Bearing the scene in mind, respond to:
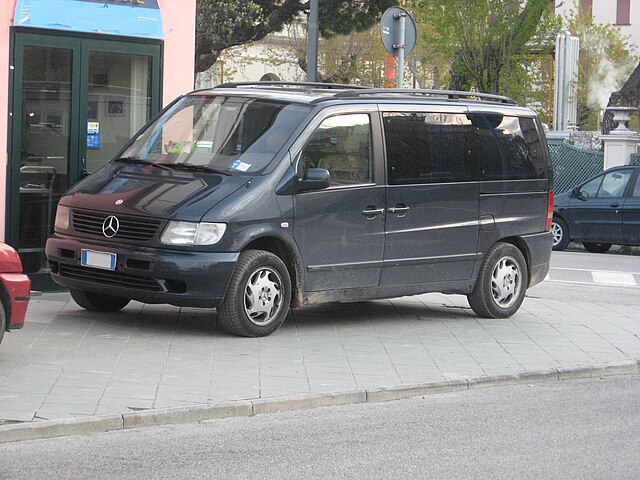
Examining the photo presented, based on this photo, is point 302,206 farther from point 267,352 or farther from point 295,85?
point 295,85

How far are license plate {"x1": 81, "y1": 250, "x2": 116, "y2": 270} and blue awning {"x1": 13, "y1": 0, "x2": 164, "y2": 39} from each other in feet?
10.1

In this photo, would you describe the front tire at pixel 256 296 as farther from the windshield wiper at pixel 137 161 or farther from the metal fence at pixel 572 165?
the metal fence at pixel 572 165

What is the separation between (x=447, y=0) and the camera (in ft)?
108

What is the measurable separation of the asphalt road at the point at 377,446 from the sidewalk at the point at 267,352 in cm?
43

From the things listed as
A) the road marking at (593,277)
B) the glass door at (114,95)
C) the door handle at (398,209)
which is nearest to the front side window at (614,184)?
the road marking at (593,277)

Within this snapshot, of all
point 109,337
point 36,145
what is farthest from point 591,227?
point 109,337

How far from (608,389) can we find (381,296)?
98.3 inches

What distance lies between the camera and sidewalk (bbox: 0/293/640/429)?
767cm

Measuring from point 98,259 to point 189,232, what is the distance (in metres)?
0.87

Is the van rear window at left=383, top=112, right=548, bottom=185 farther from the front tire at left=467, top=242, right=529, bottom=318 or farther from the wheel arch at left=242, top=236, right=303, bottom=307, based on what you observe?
the wheel arch at left=242, top=236, right=303, bottom=307

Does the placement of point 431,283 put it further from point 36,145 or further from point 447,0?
point 447,0

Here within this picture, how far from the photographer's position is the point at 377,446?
6.73 m

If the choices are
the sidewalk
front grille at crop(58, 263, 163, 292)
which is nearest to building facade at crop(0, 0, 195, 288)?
the sidewalk

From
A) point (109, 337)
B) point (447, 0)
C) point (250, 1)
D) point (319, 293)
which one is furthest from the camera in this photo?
point (447, 0)
